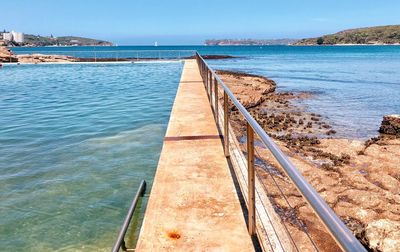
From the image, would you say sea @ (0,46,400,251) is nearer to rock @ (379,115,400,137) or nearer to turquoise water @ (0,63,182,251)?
turquoise water @ (0,63,182,251)

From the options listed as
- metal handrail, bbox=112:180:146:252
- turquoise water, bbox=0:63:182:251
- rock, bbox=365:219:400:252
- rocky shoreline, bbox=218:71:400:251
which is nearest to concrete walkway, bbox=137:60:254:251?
metal handrail, bbox=112:180:146:252

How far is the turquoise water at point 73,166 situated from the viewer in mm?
4715

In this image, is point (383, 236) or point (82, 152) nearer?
point (383, 236)

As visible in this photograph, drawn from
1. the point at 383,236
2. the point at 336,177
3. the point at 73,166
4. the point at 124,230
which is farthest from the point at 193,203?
the point at 73,166

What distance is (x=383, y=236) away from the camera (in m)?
4.06

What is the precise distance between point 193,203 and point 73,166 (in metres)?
3.76

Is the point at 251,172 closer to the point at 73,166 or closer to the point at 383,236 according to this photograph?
the point at 383,236

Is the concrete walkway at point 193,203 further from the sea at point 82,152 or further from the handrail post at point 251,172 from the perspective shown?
the sea at point 82,152

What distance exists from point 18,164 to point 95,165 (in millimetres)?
1569

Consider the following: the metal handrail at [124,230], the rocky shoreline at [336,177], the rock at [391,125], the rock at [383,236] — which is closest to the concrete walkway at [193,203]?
the metal handrail at [124,230]

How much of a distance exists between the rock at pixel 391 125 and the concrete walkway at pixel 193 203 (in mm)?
6493

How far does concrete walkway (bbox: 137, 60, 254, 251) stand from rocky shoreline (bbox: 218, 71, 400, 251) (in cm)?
59

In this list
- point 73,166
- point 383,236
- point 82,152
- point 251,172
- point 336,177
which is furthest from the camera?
point 82,152

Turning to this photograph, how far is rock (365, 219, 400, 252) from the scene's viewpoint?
12.7 feet
